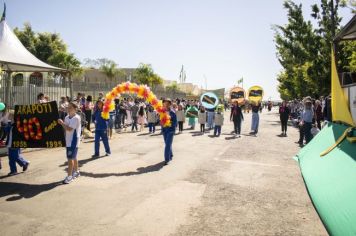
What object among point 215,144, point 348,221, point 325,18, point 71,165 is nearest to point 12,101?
point 71,165

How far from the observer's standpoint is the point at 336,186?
404 cm

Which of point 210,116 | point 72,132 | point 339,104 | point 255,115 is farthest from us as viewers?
point 210,116

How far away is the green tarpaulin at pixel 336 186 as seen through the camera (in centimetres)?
328

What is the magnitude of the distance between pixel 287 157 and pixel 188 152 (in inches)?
144

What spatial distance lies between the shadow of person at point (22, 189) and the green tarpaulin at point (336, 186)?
18.2 ft

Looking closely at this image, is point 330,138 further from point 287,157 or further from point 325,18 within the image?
point 325,18

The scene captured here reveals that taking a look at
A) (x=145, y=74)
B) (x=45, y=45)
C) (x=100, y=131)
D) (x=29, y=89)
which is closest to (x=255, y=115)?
(x=100, y=131)

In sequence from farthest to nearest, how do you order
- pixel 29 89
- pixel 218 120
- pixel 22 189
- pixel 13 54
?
pixel 218 120 → pixel 29 89 → pixel 13 54 → pixel 22 189

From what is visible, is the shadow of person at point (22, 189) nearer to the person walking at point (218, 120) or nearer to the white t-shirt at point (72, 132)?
the white t-shirt at point (72, 132)

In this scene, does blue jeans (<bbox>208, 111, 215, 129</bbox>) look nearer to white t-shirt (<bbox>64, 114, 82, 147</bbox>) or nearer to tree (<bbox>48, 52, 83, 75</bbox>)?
white t-shirt (<bbox>64, 114, 82, 147</bbox>)

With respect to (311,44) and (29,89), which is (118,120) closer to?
(29,89)

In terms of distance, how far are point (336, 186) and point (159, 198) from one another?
11.5 feet

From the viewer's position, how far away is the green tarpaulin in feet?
10.8

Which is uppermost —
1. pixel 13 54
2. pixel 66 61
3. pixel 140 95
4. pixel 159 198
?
A: pixel 66 61
